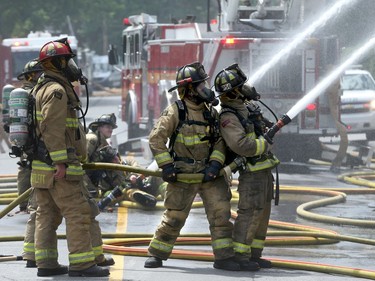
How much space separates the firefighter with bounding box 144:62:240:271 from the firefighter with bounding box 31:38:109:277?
2.06ft

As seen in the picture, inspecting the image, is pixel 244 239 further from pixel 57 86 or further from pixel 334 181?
pixel 334 181

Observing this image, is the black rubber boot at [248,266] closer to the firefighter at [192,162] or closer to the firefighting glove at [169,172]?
the firefighter at [192,162]

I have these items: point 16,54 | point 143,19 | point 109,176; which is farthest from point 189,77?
point 16,54

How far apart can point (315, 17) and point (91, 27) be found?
48.9 meters

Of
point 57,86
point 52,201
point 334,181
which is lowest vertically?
point 334,181

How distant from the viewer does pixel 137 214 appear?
12.5 metres

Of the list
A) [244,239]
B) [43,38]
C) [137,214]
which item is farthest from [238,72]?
[43,38]

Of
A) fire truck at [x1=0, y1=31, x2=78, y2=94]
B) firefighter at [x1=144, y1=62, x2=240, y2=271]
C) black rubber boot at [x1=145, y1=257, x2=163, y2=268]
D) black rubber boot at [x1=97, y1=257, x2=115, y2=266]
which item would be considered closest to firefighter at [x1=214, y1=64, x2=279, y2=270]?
firefighter at [x1=144, y1=62, x2=240, y2=271]

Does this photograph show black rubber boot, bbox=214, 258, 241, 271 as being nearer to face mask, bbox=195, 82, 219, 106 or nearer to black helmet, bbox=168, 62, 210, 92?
face mask, bbox=195, 82, 219, 106

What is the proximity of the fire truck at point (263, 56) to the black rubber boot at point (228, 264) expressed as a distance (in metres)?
9.03

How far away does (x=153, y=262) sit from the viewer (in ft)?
28.3

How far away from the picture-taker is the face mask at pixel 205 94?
8602mm

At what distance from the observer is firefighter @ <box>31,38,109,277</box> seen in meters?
8.02

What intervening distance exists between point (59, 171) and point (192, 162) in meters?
1.11
